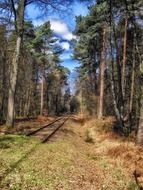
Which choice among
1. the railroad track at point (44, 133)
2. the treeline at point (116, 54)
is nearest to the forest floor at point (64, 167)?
the railroad track at point (44, 133)

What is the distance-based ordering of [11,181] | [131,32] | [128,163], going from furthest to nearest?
1. [131,32]
2. [128,163]
3. [11,181]

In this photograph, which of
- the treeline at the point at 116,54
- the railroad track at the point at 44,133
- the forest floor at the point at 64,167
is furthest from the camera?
the treeline at the point at 116,54

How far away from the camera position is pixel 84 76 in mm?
53781

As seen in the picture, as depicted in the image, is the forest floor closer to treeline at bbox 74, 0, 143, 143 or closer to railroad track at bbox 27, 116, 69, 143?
railroad track at bbox 27, 116, 69, 143

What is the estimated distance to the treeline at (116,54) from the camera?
2391 cm

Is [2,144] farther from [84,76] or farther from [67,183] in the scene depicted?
[84,76]

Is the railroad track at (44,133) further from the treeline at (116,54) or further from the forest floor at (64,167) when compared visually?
the treeline at (116,54)

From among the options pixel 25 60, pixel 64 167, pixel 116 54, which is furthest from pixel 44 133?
pixel 25 60

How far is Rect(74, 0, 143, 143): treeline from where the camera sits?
78.4 ft

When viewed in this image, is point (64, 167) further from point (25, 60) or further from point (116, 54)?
point (25, 60)

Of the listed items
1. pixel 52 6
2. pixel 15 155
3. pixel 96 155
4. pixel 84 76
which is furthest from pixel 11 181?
pixel 84 76

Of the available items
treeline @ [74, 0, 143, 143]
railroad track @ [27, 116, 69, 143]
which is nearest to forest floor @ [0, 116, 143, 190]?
railroad track @ [27, 116, 69, 143]

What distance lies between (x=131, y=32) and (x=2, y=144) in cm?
2417

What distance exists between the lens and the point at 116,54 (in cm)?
2805
